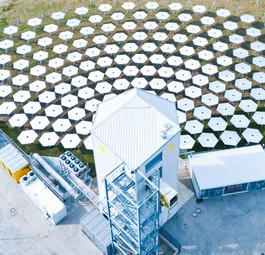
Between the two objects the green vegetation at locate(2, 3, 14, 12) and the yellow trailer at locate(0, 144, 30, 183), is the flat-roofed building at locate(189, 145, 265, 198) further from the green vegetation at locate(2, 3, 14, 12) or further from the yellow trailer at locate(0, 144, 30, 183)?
the green vegetation at locate(2, 3, 14, 12)

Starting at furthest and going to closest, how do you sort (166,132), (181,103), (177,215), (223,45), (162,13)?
(162,13), (223,45), (181,103), (177,215), (166,132)

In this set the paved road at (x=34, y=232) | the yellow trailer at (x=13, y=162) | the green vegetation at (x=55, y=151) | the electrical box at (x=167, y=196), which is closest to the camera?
the electrical box at (x=167, y=196)

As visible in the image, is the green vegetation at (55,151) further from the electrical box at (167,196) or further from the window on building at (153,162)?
the electrical box at (167,196)

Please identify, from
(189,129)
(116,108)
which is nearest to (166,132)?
(116,108)

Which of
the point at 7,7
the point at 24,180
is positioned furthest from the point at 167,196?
the point at 7,7

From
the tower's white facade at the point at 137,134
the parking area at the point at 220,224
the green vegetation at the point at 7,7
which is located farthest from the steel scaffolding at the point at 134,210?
the green vegetation at the point at 7,7

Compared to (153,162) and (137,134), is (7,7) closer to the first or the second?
(137,134)

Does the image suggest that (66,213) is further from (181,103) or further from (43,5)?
(43,5)

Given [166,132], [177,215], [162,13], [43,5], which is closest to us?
[166,132]
